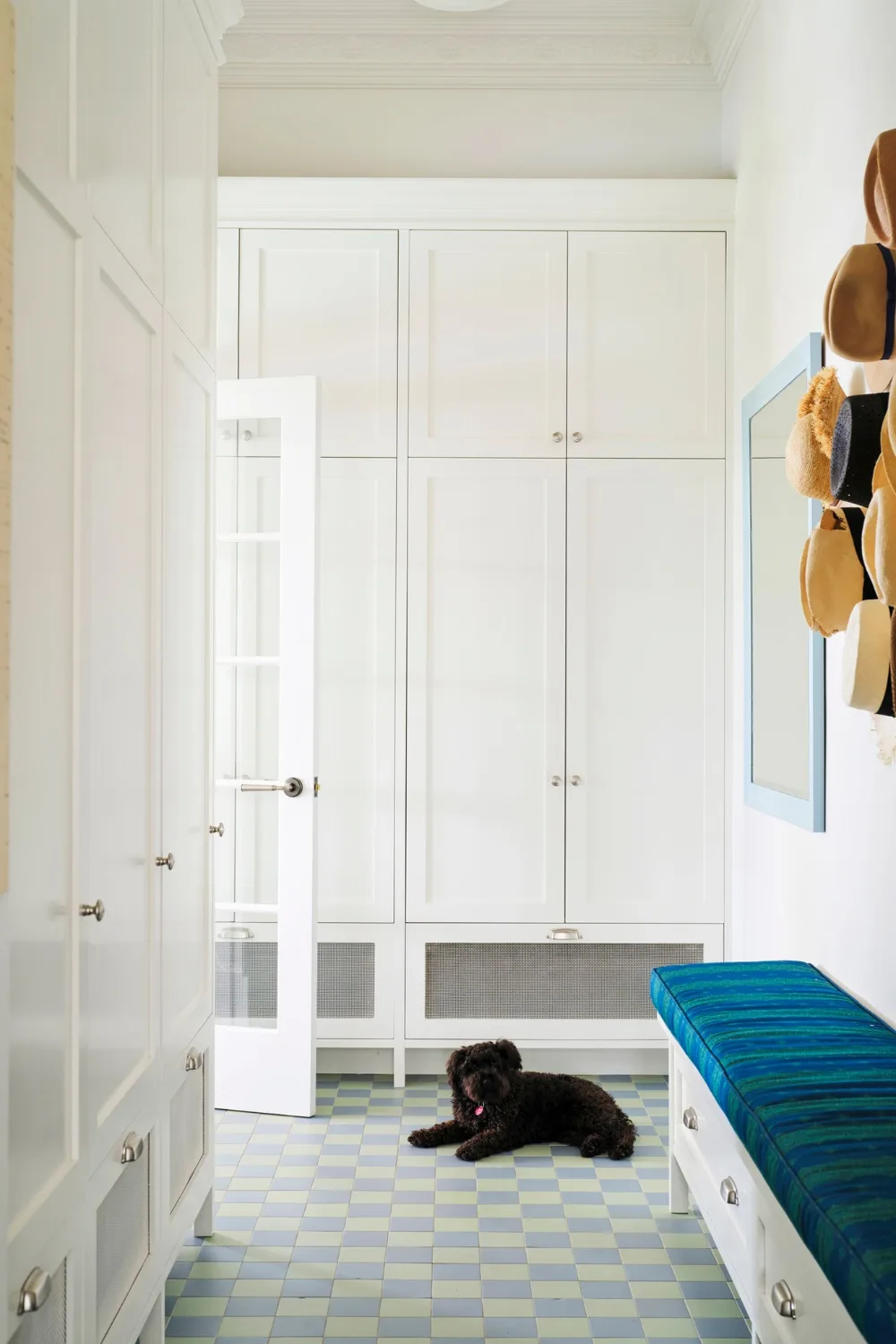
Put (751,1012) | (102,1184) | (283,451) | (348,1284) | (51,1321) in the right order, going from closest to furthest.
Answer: (51,1321) < (102,1184) < (751,1012) < (348,1284) < (283,451)

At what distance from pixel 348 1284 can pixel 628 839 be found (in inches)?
58.0

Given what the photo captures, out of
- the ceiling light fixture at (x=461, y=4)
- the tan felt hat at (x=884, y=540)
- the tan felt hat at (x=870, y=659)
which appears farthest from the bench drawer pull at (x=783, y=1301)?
the ceiling light fixture at (x=461, y=4)

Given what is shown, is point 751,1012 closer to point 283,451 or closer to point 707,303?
point 283,451

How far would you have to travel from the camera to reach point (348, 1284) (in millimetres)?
2092

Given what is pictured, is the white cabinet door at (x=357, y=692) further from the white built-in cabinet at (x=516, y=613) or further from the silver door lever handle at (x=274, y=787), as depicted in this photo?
the silver door lever handle at (x=274, y=787)

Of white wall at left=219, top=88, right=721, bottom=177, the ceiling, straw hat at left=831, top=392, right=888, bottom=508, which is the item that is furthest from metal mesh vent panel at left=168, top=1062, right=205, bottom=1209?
the ceiling

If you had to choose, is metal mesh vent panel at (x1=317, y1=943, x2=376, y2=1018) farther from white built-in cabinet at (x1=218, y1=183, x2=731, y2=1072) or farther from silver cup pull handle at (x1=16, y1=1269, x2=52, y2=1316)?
silver cup pull handle at (x1=16, y1=1269, x2=52, y2=1316)

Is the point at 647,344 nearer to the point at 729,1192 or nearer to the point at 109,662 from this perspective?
the point at 109,662

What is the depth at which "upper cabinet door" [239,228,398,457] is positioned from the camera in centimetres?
317

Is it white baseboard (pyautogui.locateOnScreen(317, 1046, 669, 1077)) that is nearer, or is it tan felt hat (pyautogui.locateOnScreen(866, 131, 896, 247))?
tan felt hat (pyautogui.locateOnScreen(866, 131, 896, 247))

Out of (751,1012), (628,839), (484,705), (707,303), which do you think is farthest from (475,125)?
(751,1012)

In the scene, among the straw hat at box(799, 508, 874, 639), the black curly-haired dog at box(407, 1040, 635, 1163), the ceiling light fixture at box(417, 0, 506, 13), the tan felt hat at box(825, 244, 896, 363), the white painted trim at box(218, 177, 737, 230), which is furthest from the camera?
the white painted trim at box(218, 177, 737, 230)

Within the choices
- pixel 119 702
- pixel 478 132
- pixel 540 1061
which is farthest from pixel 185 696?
pixel 478 132

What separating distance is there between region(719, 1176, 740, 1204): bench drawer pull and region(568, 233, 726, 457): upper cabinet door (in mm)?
2026
